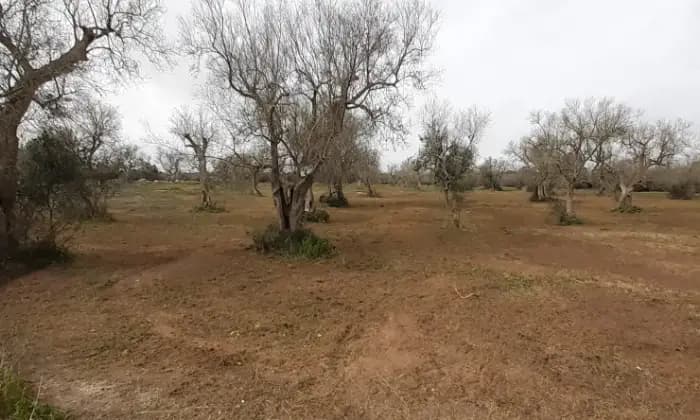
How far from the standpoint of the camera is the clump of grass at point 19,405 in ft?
8.87

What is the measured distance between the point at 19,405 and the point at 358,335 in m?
3.44

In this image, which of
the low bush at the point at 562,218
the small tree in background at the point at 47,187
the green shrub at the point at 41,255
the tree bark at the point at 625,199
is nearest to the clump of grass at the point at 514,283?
the green shrub at the point at 41,255

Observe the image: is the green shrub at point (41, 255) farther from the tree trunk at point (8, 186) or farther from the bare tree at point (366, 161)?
the bare tree at point (366, 161)

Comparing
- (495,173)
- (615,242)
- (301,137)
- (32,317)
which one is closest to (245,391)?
(32,317)

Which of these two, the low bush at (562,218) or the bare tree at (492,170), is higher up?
the bare tree at (492,170)

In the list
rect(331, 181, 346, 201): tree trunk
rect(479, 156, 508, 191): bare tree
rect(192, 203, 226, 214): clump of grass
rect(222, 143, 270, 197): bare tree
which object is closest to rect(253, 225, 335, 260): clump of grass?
rect(222, 143, 270, 197): bare tree

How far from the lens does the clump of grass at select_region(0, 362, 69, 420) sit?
2.71 m

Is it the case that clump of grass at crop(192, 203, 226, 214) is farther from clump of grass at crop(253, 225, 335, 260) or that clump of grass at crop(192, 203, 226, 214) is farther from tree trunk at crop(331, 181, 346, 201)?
clump of grass at crop(253, 225, 335, 260)

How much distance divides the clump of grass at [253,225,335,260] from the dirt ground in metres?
0.39

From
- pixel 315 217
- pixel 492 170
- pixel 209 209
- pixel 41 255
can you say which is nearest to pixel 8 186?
pixel 41 255

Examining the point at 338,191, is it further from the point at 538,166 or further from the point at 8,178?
the point at 8,178

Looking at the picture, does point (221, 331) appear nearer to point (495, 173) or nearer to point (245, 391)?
point (245, 391)

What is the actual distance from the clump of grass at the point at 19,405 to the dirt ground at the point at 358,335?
0.18 m

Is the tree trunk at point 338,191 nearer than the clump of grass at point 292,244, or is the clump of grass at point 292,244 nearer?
the clump of grass at point 292,244
